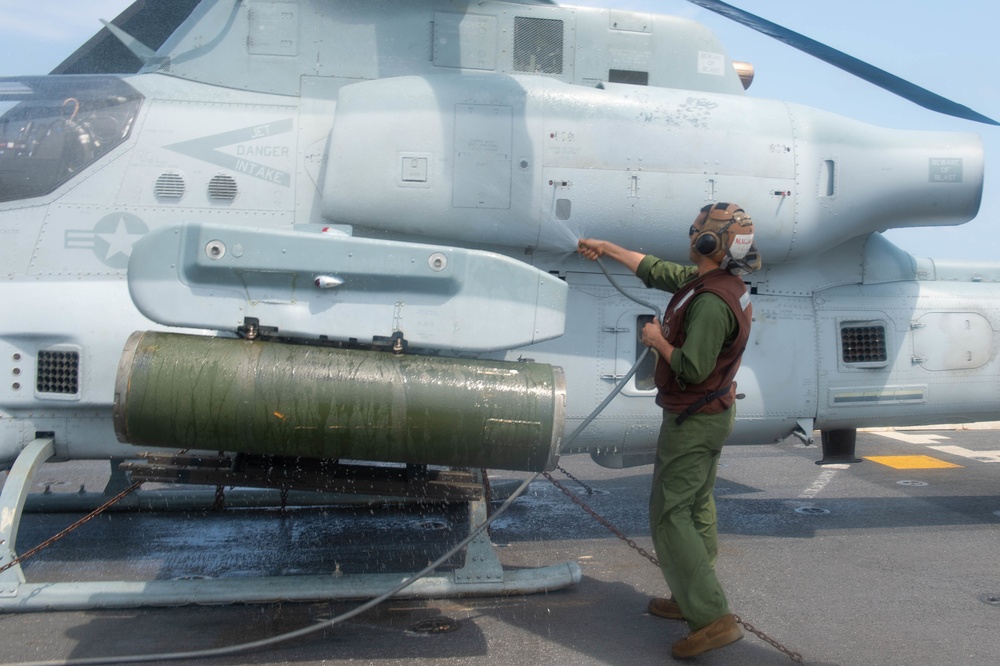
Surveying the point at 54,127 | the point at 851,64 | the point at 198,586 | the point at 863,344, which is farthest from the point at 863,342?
the point at 54,127

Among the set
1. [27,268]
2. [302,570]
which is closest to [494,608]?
[302,570]

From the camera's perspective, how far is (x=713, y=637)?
3.61 metres

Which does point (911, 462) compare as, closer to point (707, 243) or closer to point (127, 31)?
point (707, 243)

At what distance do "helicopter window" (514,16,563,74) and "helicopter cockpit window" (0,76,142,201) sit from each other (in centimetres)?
214

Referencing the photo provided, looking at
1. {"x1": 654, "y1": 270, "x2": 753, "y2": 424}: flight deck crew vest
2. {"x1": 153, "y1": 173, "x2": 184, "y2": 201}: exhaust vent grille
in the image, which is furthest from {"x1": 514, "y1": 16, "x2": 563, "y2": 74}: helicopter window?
{"x1": 153, "y1": 173, "x2": 184, "y2": 201}: exhaust vent grille

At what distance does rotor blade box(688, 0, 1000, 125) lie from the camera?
4125 millimetres

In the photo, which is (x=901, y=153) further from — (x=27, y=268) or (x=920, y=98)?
(x=27, y=268)

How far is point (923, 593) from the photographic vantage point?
14.8 ft

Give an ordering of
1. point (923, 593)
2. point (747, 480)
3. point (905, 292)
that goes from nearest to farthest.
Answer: point (923, 593) < point (905, 292) < point (747, 480)

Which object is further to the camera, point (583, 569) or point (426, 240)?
point (583, 569)

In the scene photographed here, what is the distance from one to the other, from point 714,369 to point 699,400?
16 centimetres

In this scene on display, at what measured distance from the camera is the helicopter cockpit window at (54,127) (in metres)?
4.52

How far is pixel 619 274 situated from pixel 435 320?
1555 millimetres

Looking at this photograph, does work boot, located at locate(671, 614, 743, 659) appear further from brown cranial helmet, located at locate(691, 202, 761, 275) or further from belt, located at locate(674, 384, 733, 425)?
brown cranial helmet, located at locate(691, 202, 761, 275)
